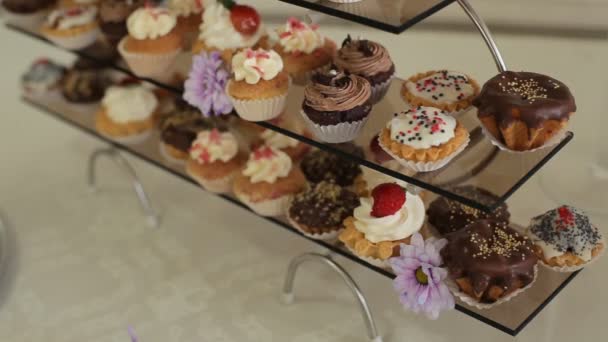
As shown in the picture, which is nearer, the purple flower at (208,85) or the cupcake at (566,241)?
the cupcake at (566,241)

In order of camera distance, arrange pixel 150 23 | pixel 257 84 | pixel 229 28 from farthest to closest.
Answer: pixel 150 23
pixel 229 28
pixel 257 84

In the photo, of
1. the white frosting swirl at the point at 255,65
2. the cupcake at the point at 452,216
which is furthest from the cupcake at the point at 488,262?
the white frosting swirl at the point at 255,65

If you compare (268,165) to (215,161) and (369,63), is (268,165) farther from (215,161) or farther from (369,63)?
(369,63)

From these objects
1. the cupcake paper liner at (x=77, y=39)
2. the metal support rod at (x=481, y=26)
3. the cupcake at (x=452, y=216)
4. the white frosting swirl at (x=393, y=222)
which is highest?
the metal support rod at (x=481, y=26)

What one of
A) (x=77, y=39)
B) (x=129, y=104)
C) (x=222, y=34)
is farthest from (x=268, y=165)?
(x=77, y=39)

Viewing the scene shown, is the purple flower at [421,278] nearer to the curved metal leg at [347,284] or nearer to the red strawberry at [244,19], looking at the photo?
the curved metal leg at [347,284]

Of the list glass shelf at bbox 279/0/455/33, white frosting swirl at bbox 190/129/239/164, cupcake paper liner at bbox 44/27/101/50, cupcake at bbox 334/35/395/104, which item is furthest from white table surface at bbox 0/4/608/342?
glass shelf at bbox 279/0/455/33

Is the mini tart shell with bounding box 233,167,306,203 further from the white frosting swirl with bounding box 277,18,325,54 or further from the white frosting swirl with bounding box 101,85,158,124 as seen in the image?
the white frosting swirl with bounding box 101,85,158,124
